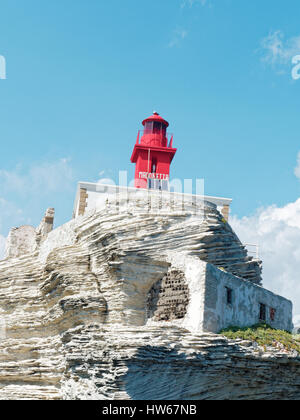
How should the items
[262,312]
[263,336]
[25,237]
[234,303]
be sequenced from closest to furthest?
[263,336] → [234,303] → [262,312] → [25,237]

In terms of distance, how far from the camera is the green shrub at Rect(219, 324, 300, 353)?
27.2 m

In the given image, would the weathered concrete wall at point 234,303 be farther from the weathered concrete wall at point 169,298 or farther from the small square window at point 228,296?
the weathered concrete wall at point 169,298

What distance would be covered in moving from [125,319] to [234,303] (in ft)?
17.6

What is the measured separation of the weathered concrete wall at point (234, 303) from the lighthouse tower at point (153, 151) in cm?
2008

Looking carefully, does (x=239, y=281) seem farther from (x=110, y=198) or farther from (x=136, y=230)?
(x=110, y=198)

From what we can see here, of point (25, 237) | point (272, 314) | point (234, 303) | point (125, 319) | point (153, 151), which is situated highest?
point (153, 151)

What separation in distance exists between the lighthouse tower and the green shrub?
23110 millimetres

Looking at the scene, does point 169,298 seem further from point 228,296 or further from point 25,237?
point 25,237

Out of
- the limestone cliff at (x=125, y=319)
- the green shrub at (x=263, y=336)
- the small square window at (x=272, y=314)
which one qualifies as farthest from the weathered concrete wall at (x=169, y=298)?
the small square window at (x=272, y=314)

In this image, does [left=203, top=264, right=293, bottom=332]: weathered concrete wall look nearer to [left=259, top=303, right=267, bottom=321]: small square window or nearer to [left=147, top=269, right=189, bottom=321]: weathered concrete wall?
[left=259, top=303, right=267, bottom=321]: small square window

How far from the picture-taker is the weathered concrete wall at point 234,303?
27.7m

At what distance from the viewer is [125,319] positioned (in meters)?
29.9

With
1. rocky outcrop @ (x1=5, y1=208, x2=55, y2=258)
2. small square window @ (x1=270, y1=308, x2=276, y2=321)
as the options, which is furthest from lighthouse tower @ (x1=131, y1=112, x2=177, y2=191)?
small square window @ (x1=270, y1=308, x2=276, y2=321)

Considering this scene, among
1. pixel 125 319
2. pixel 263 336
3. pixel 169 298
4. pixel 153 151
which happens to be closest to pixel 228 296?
pixel 263 336
